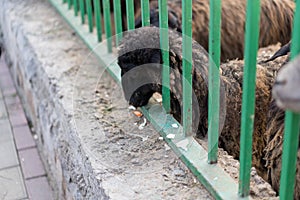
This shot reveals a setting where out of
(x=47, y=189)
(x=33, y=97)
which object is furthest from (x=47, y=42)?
(x=47, y=189)

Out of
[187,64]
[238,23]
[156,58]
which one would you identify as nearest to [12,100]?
[238,23]

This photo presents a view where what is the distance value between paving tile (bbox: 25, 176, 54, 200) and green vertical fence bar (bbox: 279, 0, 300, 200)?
2114 millimetres

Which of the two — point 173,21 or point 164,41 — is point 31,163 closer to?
point 173,21

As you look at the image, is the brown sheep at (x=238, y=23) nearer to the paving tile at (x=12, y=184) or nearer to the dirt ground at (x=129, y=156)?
the dirt ground at (x=129, y=156)

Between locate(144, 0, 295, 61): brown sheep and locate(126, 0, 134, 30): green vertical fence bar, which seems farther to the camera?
locate(144, 0, 295, 61): brown sheep

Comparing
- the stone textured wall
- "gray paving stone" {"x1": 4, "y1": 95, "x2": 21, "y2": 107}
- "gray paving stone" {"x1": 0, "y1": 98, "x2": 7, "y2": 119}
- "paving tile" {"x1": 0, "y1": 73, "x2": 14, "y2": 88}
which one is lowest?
"gray paving stone" {"x1": 0, "y1": 98, "x2": 7, "y2": 119}

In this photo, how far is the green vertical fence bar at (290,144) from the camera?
5.93 feet

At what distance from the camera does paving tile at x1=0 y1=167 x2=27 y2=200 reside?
3.71 metres

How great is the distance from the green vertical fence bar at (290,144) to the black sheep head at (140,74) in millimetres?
1052

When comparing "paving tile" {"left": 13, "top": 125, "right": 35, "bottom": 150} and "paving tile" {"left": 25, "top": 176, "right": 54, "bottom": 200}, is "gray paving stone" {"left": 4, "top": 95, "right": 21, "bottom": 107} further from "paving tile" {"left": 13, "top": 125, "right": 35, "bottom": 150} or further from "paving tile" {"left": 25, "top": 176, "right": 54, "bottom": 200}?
"paving tile" {"left": 25, "top": 176, "right": 54, "bottom": 200}

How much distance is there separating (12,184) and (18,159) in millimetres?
342

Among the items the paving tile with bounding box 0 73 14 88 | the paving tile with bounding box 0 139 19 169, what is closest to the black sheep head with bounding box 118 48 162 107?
the paving tile with bounding box 0 139 19 169

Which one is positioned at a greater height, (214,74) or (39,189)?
(214,74)

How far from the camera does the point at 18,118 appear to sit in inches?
186
